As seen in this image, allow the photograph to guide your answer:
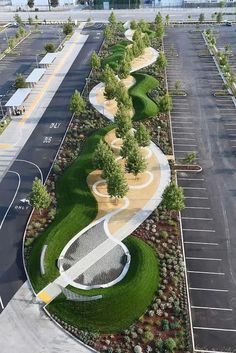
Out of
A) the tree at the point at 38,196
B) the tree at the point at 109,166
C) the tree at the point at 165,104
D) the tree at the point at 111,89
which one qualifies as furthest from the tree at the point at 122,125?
the tree at the point at 38,196

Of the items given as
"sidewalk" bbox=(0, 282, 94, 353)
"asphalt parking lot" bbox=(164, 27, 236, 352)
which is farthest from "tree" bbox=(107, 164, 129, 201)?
"sidewalk" bbox=(0, 282, 94, 353)

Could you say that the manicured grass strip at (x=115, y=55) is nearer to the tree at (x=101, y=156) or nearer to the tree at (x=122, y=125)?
the tree at (x=122, y=125)

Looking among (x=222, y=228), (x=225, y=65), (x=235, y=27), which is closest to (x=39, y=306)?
(x=222, y=228)

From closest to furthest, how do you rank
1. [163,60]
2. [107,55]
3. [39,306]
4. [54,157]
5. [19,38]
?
[39,306] < [54,157] < [163,60] < [107,55] < [19,38]

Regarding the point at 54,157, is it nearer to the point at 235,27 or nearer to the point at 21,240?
the point at 21,240

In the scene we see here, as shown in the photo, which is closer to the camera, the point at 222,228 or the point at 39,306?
the point at 39,306
